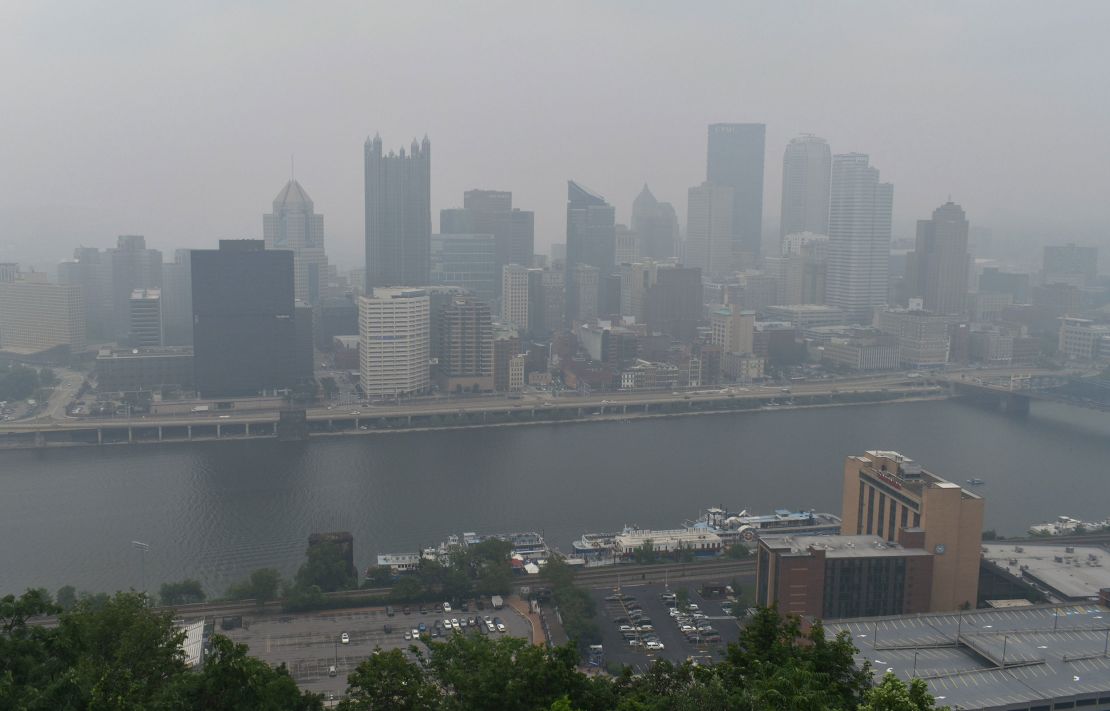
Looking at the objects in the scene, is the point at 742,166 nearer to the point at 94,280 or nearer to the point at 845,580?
the point at 94,280

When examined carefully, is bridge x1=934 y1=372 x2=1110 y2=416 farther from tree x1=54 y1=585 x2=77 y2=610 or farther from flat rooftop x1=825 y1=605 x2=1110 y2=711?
tree x1=54 y1=585 x2=77 y2=610

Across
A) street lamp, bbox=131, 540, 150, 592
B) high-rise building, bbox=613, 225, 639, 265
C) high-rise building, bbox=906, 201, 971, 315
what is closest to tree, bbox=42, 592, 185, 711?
street lamp, bbox=131, 540, 150, 592

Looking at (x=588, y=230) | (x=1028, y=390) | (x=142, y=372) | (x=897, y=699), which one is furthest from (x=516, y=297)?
(x=897, y=699)

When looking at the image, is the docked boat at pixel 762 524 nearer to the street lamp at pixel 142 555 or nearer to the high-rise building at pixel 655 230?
the street lamp at pixel 142 555

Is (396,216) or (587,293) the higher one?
(396,216)

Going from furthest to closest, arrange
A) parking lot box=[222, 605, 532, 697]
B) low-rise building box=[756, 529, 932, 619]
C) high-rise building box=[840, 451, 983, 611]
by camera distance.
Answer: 1. high-rise building box=[840, 451, 983, 611]
2. low-rise building box=[756, 529, 932, 619]
3. parking lot box=[222, 605, 532, 697]

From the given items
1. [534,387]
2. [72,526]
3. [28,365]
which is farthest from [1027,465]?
[28,365]
